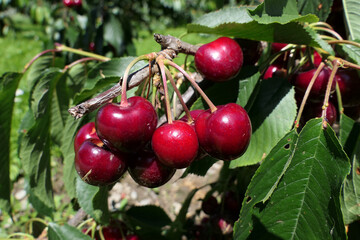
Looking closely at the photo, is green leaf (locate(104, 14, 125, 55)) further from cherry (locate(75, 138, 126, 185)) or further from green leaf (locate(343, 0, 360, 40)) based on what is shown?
cherry (locate(75, 138, 126, 185))

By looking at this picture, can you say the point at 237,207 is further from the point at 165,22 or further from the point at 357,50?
the point at 165,22

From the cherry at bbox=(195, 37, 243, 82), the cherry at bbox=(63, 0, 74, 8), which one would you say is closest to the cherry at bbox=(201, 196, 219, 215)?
the cherry at bbox=(195, 37, 243, 82)

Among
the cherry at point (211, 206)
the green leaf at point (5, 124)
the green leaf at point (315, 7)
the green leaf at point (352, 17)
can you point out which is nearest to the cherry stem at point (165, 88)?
the green leaf at point (315, 7)

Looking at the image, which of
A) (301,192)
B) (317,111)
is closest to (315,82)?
(317,111)

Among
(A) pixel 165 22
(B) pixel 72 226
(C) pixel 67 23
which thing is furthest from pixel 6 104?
(A) pixel 165 22

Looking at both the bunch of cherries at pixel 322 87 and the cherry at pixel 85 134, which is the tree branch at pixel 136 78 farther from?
the bunch of cherries at pixel 322 87

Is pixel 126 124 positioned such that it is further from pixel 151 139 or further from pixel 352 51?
pixel 352 51
